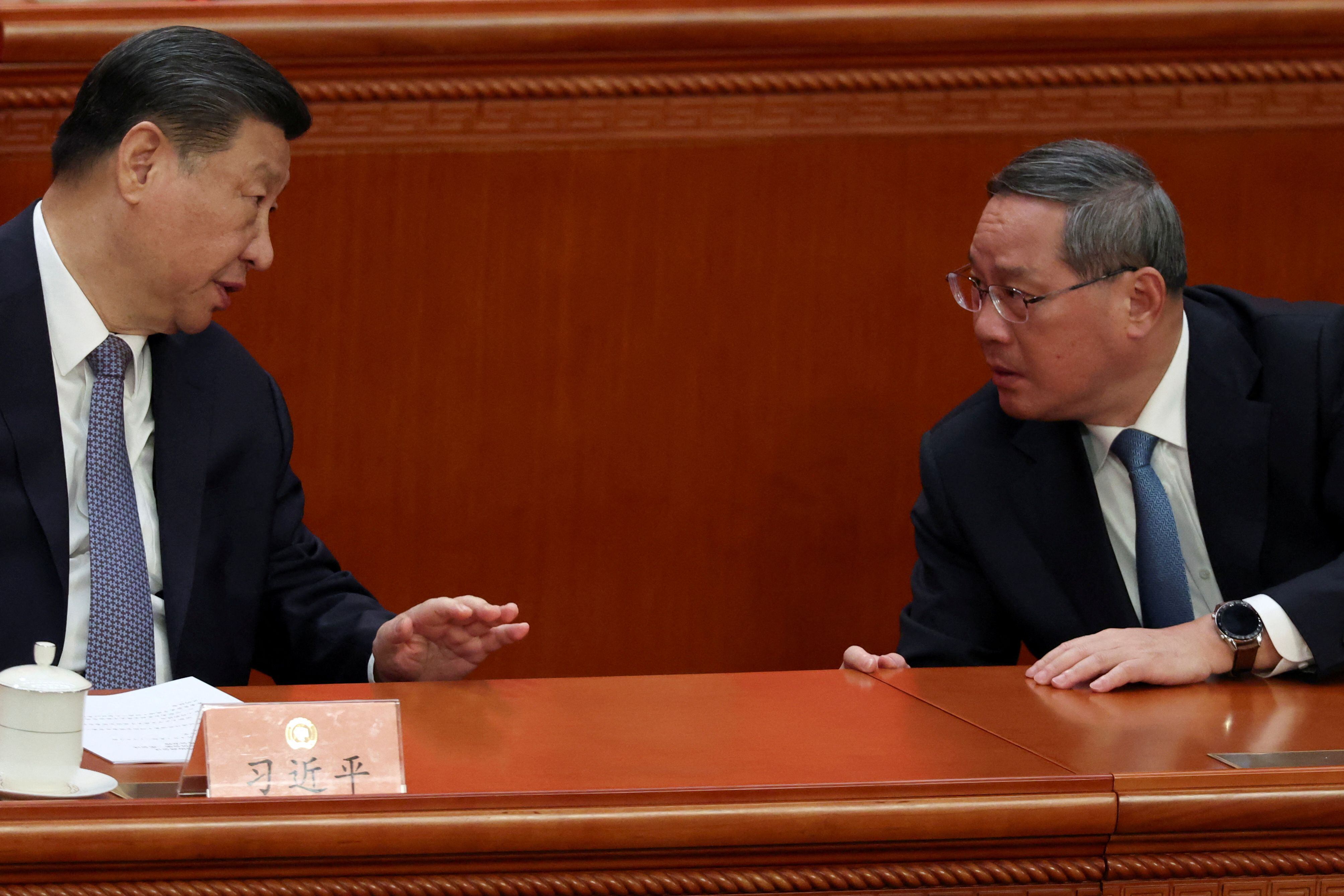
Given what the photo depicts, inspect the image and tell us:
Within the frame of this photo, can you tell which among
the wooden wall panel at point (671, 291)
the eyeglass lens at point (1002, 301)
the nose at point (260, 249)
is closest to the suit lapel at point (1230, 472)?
the eyeglass lens at point (1002, 301)

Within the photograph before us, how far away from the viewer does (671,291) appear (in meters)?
2.47

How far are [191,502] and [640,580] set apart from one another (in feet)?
2.81

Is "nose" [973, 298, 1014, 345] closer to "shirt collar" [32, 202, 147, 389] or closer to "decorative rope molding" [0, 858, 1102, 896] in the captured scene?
"decorative rope molding" [0, 858, 1102, 896]

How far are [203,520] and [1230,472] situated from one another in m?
1.30

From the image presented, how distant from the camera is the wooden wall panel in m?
2.44

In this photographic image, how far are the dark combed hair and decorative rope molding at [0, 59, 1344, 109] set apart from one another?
61 cm

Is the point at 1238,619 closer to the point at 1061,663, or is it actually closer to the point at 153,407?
the point at 1061,663

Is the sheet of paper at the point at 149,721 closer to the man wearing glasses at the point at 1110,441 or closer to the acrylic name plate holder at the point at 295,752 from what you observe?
the acrylic name plate holder at the point at 295,752

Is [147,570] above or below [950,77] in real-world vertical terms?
below

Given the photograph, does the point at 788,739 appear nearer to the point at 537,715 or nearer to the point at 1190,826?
the point at 537,715

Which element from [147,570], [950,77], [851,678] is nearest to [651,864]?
[851,678]

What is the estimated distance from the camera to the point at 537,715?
1460 millimetres

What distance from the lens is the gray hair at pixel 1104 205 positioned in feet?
6.69

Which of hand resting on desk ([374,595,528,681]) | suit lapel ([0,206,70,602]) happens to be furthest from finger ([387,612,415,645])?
suit lapel ([0,206,70,602])
